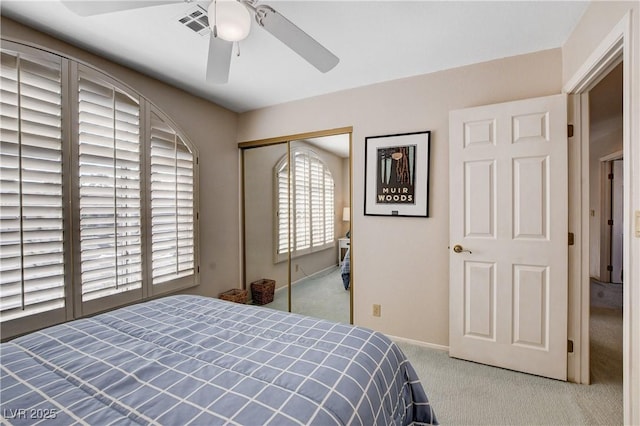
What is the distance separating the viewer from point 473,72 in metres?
2.37

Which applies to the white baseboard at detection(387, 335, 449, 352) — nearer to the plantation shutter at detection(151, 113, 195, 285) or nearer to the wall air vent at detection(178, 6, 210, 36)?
the plantation shutter at detection(151, 113, 195, 285)

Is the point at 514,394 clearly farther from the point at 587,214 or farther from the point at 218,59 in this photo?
the point at 218,59

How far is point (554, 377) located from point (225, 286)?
317 cm

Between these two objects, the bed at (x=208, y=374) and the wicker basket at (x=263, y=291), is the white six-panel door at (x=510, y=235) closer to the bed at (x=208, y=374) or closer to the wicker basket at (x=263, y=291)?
the bed at (x=208, y=374)

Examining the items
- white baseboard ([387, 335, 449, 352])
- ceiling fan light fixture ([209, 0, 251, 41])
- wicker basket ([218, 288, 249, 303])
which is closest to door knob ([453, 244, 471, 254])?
white baseboard ([387, 335, 449, 352])

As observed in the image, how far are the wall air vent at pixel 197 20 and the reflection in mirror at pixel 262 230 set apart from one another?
1568 mm

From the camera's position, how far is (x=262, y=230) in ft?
11.6

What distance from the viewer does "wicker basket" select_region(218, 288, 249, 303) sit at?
10.6 ft

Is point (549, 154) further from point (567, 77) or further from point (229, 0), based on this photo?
point (229, 0)

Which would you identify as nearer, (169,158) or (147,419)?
(147,419)

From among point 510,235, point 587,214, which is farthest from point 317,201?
point 587,214

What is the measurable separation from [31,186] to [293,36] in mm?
1873

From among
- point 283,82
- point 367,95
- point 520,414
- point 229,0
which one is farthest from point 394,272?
point 229,0

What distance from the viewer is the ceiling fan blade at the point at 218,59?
4.96 feet
